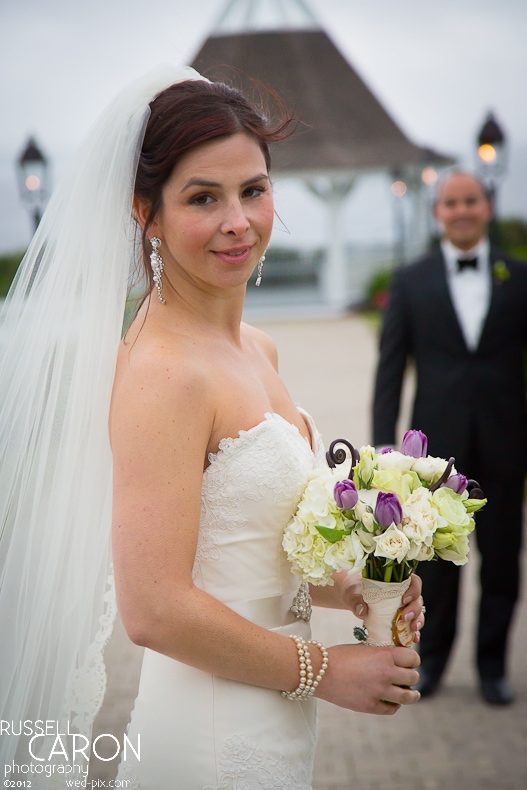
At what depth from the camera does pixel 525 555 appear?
22.3 feet

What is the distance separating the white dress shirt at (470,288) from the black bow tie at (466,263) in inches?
0.5

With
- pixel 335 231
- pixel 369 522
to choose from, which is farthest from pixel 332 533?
pixel 335 231

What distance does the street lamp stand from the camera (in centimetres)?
1127

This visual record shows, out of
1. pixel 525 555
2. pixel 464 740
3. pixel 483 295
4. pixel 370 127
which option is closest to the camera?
pixel 464 740

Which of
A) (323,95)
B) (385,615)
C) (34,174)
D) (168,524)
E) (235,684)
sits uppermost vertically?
(323,95)

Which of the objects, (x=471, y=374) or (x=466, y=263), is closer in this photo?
(x=471, y=374)

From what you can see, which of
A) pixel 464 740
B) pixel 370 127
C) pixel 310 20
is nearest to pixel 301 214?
pixel 370 127

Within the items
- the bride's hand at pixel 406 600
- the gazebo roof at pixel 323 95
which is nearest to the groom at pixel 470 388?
the bride's hand at pixel 406 600

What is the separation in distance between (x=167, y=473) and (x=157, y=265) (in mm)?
561

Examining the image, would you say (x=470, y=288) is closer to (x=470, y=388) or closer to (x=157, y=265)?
(x=470, y=388)

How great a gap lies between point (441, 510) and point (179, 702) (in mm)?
785

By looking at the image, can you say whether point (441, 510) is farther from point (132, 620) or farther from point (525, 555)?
point (525, 555)

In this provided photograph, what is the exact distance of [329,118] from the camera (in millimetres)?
31375

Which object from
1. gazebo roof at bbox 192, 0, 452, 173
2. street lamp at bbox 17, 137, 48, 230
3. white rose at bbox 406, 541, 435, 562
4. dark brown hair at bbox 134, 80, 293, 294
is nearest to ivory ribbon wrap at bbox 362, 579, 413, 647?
white rose at bbox 406, 541, 435, 562
